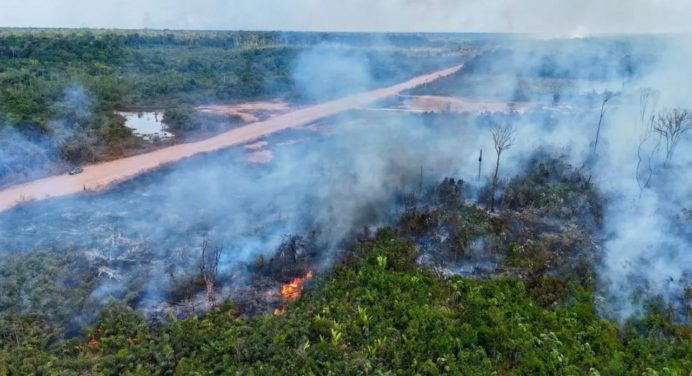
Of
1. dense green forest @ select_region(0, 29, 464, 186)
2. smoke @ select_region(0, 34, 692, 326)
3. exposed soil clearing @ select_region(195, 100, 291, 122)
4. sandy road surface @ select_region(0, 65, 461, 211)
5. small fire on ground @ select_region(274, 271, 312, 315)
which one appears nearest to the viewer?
small fire on ground @ select_region(274, 271, 312, 315)

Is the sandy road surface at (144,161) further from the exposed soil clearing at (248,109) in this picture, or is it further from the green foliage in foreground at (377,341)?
the green foliage in foreground at (377,341)

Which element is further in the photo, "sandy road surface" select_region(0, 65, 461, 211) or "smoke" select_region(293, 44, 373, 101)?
"smoke" select_region(293, 44, 373, 101)

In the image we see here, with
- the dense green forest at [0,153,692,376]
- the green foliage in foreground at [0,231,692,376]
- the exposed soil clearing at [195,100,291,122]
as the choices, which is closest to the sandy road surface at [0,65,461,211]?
the exposed soil clearing at [195,100,291,122]

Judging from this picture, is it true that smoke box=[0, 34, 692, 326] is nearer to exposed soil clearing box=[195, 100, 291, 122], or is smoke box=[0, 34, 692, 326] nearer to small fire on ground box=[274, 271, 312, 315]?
small fire on ground box=[274, 271, 312, 315]

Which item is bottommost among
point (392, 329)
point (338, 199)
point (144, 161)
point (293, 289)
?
point (293, 289)

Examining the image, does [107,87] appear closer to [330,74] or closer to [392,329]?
[330,74]

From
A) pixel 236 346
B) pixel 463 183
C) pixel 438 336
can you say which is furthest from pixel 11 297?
pixel 463 183

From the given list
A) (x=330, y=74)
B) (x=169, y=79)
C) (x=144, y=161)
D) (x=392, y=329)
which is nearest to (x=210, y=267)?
(x=392, y=329)
